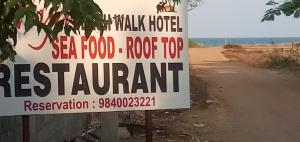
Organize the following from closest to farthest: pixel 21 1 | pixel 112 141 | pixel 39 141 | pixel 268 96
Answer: pixel 21 1, pixel 39 141, pixel 112 141, pixel 268 96

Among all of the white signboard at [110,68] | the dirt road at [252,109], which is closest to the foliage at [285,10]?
the dirt road at [252,109]

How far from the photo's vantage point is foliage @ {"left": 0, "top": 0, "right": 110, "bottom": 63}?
192cm

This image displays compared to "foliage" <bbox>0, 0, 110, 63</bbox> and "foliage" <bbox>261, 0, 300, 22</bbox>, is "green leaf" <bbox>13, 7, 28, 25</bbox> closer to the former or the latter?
"foliage" <bbox>0, 0, 110, 63</bbox>

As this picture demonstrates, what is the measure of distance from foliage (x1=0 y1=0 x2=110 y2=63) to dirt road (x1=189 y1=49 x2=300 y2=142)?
8482 millimetres

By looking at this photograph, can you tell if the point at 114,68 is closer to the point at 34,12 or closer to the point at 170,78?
the point at 170,78

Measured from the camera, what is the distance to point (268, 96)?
16.0 m

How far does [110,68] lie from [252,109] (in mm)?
9065

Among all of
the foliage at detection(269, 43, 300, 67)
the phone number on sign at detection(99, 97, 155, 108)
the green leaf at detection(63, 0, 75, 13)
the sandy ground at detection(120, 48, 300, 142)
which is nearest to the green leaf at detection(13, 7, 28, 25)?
the green leaf at detection(63, 0, 75, 13)

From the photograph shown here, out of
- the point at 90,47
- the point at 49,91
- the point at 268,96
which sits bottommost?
the point at 268,96

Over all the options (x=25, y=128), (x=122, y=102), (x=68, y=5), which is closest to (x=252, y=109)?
(x=122, y=102)

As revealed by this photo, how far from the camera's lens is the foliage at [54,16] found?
192 centimetres

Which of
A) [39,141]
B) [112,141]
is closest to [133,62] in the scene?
[39,141]

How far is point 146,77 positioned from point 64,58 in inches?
29.9

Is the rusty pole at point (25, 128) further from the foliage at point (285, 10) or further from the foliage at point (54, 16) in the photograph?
the foliage at point (285, 10)
